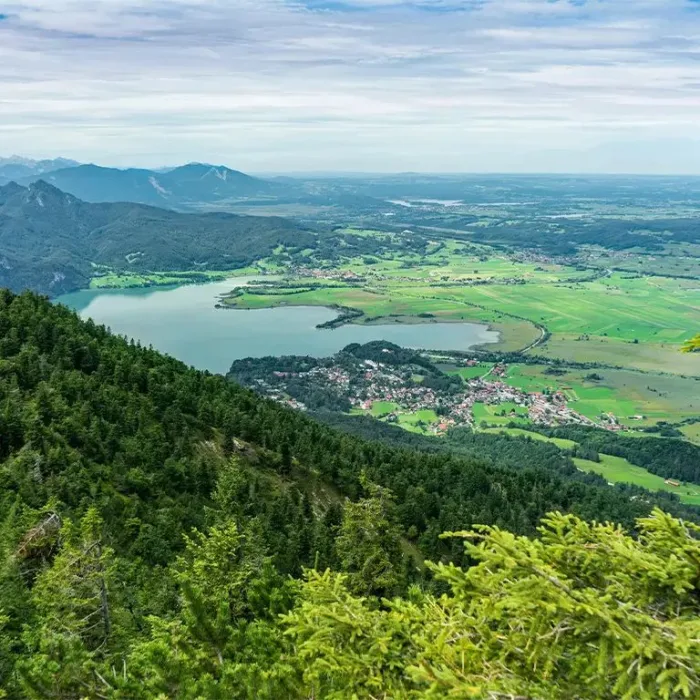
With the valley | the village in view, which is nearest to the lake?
the valley

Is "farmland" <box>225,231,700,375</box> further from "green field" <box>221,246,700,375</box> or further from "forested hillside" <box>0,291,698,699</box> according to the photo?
"forested hillside" <box>0,291,698,699</box>

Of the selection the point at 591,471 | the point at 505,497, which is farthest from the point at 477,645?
the point at 591,471

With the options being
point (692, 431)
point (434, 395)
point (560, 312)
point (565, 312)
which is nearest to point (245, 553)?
point (692, 431)

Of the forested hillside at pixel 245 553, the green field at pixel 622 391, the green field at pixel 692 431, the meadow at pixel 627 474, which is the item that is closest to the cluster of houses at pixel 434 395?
the green field at pixel 622 391

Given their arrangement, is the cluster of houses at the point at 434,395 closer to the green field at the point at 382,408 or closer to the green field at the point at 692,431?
the green field at the point at 382,408

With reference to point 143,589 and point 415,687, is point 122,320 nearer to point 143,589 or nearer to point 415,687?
point 143,589
